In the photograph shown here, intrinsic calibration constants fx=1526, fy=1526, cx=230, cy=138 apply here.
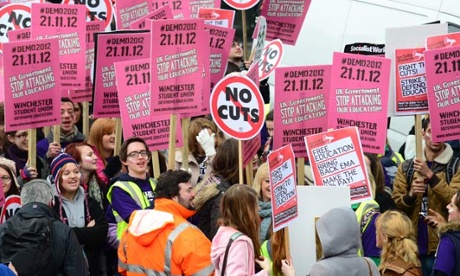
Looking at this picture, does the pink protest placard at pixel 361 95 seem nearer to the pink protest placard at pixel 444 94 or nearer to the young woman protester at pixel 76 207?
the pink protest placard at pixel 444 94

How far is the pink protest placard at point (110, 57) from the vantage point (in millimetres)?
14680

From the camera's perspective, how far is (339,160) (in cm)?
1234

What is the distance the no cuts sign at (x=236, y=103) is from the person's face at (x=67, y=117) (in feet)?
9.40

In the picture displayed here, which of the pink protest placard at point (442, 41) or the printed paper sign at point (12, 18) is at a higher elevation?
the pink protest placard at point (442, 41)

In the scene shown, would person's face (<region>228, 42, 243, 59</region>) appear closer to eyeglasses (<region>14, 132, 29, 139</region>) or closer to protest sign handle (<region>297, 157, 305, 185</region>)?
eyeglasses (<region>14, 132, 29, 139</region>)

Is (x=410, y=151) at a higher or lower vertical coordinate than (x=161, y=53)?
lower

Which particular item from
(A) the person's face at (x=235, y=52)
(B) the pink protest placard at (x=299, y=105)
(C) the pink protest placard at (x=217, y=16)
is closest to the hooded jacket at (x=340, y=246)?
(B) the pink protest placard at (x=299, y=105)

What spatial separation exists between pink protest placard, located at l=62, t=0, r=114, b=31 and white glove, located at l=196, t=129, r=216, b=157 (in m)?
3.51

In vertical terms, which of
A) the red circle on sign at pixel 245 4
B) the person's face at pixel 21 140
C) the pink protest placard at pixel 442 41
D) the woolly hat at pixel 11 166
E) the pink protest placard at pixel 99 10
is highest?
the pink protest placard at pixel 442 41

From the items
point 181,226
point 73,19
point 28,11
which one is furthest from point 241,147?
point 28,11

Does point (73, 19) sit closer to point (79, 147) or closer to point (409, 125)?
point (79, 147)

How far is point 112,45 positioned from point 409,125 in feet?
16.6

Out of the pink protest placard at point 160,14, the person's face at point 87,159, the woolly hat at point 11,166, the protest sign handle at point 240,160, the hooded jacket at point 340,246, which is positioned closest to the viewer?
the hooded jacket at point 340,246

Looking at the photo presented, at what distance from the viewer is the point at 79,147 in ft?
44.9
